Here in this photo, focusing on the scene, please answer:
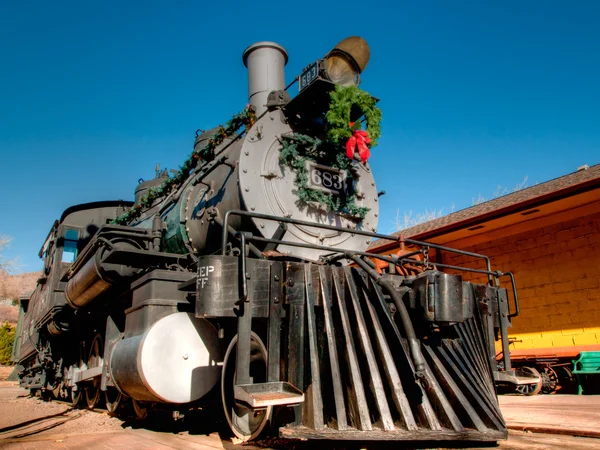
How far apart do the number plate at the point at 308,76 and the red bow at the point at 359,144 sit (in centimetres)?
59

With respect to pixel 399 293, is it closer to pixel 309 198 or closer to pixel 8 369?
pixel 309 198

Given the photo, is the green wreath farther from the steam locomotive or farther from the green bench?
the green bench

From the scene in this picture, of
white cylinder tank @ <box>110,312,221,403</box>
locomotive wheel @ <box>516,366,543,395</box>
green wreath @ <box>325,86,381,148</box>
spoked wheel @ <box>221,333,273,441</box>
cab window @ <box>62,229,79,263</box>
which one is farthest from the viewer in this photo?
cab window @ <box>62,229,79,263</box>

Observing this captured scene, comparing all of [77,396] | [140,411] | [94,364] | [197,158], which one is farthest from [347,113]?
[77,396]

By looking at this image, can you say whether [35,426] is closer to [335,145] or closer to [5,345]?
[335,145]

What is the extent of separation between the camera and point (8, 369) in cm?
2498

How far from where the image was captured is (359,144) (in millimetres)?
4520

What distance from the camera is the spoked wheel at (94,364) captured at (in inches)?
240


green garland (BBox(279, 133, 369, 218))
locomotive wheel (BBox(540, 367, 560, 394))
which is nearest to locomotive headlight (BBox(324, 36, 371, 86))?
green garland (BBox(279, 133, 369, 218))

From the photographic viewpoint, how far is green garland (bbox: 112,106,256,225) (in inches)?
187

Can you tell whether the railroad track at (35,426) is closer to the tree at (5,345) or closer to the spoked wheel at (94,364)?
the spoked wheel at (94,364)

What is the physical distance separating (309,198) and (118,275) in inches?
76.5

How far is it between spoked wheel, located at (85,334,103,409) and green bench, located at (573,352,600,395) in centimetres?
678

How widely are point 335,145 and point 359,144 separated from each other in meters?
0.25
